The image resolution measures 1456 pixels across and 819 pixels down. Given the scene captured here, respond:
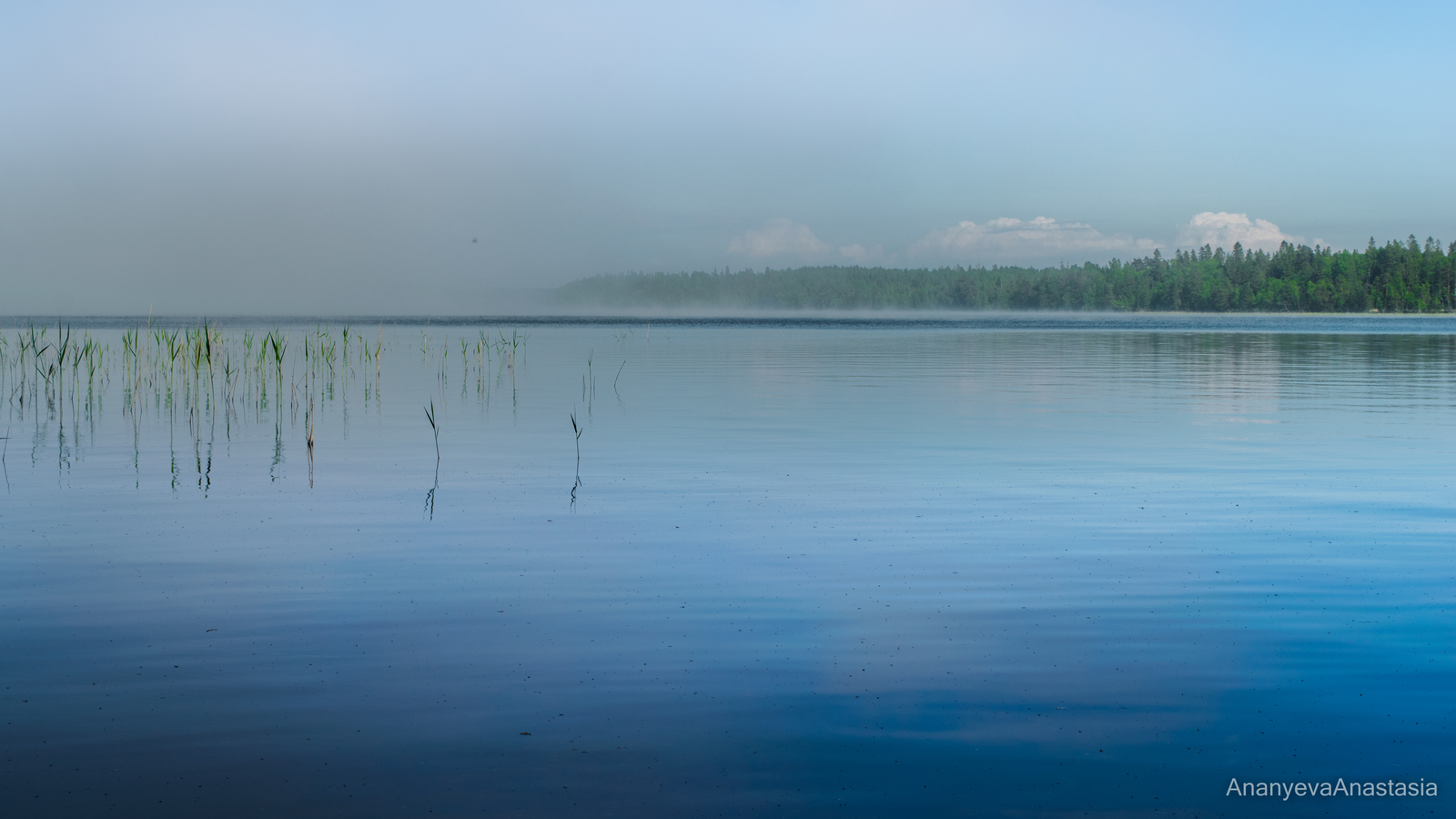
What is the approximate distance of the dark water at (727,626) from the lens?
4.96 metres

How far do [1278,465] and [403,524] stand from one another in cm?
1064

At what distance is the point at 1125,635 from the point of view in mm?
6934

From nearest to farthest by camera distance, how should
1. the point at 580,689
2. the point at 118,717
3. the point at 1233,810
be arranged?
the point at 1233,810
the point at 118,717
the point at 580,689

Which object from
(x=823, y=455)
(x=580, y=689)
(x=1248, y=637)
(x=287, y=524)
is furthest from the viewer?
(x=823, y=455)

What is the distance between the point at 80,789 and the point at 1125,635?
5628 millimetres

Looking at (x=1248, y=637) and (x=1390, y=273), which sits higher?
(x=1390, y=273)

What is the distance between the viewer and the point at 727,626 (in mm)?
7137

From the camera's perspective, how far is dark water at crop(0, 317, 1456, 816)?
4961 millimetres

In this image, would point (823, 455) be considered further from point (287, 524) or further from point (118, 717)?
point (118, 717)

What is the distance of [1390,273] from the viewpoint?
18250 cm

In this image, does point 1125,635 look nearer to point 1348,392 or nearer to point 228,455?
point 228,455

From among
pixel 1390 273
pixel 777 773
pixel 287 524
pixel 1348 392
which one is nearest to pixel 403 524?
pixel 287 524

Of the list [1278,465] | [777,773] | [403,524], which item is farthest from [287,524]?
[1278,465]

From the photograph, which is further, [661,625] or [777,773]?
[661,625]
